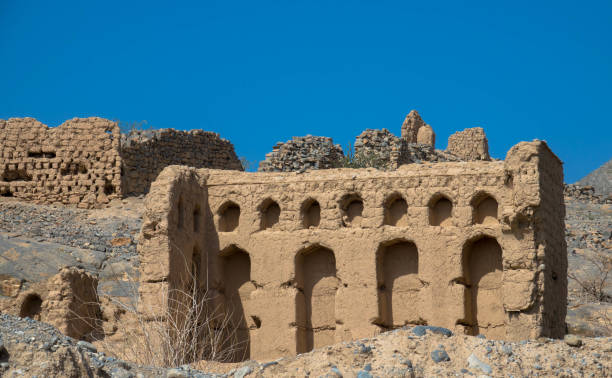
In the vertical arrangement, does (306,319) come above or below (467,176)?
below

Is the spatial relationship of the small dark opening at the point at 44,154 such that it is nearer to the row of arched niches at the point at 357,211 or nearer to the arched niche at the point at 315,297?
the row of arched niches at the point at 357,211

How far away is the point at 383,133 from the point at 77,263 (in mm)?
14479

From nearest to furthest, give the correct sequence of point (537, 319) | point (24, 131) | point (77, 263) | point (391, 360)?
point (391, 360) < point (537, 319) < point (77, 263) < point (24, 131)

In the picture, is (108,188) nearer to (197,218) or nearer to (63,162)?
(63,162)

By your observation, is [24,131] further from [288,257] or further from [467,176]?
[467,176]

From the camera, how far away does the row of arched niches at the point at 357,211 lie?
18828 mm

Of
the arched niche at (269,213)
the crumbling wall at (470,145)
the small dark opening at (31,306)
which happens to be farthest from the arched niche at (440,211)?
the crumbling wall at (470,145)

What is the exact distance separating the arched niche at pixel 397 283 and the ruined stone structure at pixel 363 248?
3 cm

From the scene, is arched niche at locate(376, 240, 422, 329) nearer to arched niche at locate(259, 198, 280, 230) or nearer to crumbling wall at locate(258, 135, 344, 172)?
arched niche at locate(259, 198, 280, 230)

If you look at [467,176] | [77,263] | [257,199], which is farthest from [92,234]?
[467,176]

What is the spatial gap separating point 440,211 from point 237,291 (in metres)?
4.91

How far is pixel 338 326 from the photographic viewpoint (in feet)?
62.7

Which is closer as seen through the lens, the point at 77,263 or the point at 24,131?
the point at 77,263

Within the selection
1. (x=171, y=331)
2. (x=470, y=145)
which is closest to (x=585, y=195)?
(x=470, y=145)
